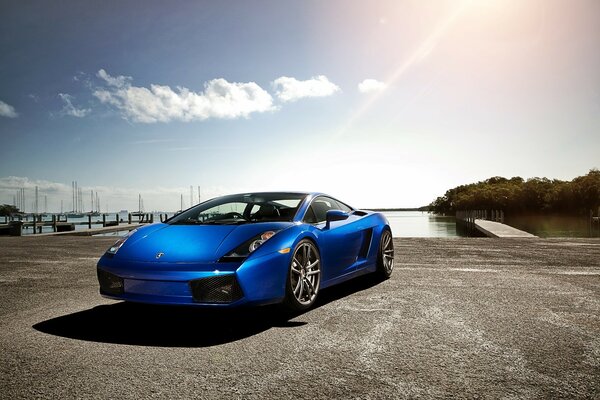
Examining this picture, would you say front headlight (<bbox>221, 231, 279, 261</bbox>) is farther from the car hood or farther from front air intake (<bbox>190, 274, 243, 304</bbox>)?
front air intake (<bbox>190, 274, 243, 304</bbox>)

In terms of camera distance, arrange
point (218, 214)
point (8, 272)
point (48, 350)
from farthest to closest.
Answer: point (8, 272) → point (218, 214) → point (48, 350)

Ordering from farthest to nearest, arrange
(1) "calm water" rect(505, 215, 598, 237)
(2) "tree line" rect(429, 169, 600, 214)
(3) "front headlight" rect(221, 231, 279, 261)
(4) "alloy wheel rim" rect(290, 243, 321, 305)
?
(2) "tree line" rect(429, 169, 600, 214) < (1) "calm water" rect(505, 215, 598, 237) < (4) "alloy wheel rim" rect(290, 243, 321, 305) < (3) "front headlight" rect(221, 231, 279, 261)

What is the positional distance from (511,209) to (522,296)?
15332 cm

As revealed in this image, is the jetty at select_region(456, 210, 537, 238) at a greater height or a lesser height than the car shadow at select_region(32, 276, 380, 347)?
lesser

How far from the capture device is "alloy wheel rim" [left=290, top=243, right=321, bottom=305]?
16.4 ft

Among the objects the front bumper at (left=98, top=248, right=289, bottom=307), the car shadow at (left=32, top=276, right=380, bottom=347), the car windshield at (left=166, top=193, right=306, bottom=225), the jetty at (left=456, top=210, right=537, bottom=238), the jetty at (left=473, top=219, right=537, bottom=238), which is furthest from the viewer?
the jetty at (left=456, top=210, right=537, bottom=238)

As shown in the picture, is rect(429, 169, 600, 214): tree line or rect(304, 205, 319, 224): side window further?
rect(429, 169, 600, 214): tree line

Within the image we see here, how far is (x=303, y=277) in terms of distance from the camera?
5.11 metres

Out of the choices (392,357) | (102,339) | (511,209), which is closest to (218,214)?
(102,339)

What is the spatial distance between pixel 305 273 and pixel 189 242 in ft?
4.14

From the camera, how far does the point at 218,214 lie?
5.87m

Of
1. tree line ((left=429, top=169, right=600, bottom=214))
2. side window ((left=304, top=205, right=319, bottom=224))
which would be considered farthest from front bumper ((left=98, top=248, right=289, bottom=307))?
tree line ((left=429, top=169, right=600, bottom=214))

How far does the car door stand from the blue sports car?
0.01 m

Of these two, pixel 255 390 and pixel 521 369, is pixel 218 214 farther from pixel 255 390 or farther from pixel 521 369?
pixel 521 369
